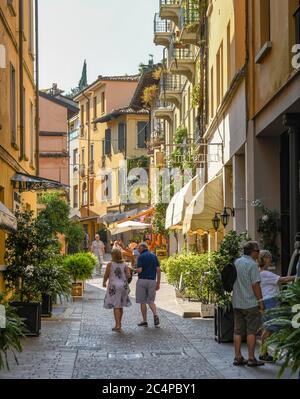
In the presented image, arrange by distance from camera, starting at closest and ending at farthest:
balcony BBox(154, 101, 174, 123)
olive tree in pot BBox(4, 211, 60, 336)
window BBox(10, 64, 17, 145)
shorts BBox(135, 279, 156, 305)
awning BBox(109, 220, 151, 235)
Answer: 1. olive tree in pot BBox(4, 211, 60, 336)
2. shorts BBox(135, 279, 156, 305)
3. window BBox(10, 64, 17, 145)
4. awning BBox(109, 220, 151, 235)
5. balcony BBox(154, 101, 174, 123)

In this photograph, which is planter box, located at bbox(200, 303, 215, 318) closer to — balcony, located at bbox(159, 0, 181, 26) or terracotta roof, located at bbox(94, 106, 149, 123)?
balcony, located at bbox(159, 0, 181, 26)

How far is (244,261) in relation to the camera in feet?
45.6

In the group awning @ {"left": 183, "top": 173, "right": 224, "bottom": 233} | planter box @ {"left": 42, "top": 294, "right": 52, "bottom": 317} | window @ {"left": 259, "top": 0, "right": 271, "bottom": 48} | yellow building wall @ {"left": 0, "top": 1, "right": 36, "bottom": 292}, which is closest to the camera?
window @ {"left": 259, "top": 0, "right": 271, "bottom": 48}

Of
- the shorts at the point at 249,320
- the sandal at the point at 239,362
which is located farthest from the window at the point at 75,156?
the sandal at the point at 239,362

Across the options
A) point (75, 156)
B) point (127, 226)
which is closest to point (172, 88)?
point (127, 226)

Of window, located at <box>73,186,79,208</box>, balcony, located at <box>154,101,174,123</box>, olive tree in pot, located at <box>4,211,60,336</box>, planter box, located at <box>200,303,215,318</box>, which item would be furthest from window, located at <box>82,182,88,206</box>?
olive tree in pot, located at <box>4,211,60,336</box>

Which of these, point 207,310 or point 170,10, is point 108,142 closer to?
point 170,10

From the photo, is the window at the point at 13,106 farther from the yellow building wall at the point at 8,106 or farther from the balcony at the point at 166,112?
the balcony at the point at 166,112

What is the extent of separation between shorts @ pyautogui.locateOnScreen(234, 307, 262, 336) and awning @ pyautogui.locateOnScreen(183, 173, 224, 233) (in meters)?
11.6

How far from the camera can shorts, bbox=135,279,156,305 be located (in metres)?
20.1

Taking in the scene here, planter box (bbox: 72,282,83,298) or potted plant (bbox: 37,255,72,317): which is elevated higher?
potted plant (bbox: 37,255,72,317)

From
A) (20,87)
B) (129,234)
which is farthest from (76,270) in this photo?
(129,234)

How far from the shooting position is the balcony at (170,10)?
41516mm

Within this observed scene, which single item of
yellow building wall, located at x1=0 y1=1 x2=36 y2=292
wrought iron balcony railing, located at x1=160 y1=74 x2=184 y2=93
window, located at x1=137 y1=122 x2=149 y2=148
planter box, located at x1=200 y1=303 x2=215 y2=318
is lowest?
planter box, located at x1=200 y1=303 x2=215 y2=318
